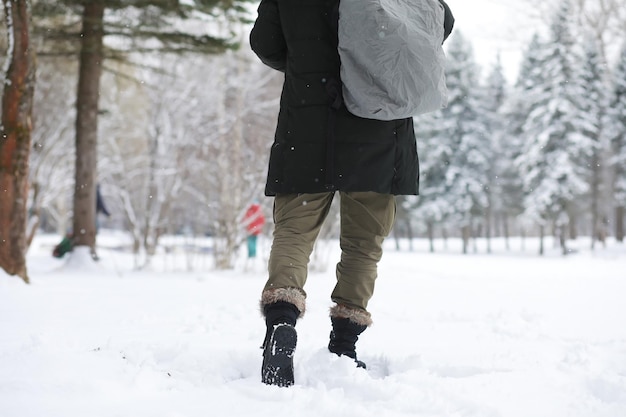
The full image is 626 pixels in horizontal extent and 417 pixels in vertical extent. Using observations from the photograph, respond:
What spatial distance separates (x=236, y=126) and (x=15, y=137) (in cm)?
602

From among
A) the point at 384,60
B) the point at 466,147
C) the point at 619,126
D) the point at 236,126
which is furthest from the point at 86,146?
the point at 619,126

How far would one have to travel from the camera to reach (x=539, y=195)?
25.2m

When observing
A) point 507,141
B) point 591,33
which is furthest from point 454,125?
point 591,33

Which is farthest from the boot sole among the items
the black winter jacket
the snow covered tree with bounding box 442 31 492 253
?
the snow covered tree with bounding box 442 31 492 253

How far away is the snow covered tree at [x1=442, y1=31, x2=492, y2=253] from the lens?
95.8ft

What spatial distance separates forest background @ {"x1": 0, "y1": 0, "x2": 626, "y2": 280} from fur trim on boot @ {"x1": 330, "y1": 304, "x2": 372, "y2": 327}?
199 inches

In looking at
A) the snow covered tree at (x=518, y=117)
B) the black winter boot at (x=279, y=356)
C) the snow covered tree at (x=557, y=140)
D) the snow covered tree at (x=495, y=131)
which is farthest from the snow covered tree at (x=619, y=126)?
the black winter boot at (x=279, y=356)

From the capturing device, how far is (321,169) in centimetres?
211

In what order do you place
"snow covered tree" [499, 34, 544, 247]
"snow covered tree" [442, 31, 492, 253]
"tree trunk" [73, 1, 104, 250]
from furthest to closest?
"snow covered tree" [442, 31, 492, 253] → "snow covered tree" [499, 34, 544, 247] → "tree trunk" [73, 1, 104, 250]

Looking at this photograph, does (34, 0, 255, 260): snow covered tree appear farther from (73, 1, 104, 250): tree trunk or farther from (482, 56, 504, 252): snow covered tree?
(482, 56, 504, 252): snow covered tree

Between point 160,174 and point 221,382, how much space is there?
12.3 m

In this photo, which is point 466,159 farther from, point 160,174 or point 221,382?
point 221,382

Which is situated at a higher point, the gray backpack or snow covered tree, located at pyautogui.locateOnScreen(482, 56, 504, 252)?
snow covered tree, located at pyautogui.locateOnScreen(482, 56, 504, 252)

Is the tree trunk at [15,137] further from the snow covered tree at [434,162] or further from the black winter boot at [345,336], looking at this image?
the snow covered tree at [434,162]
